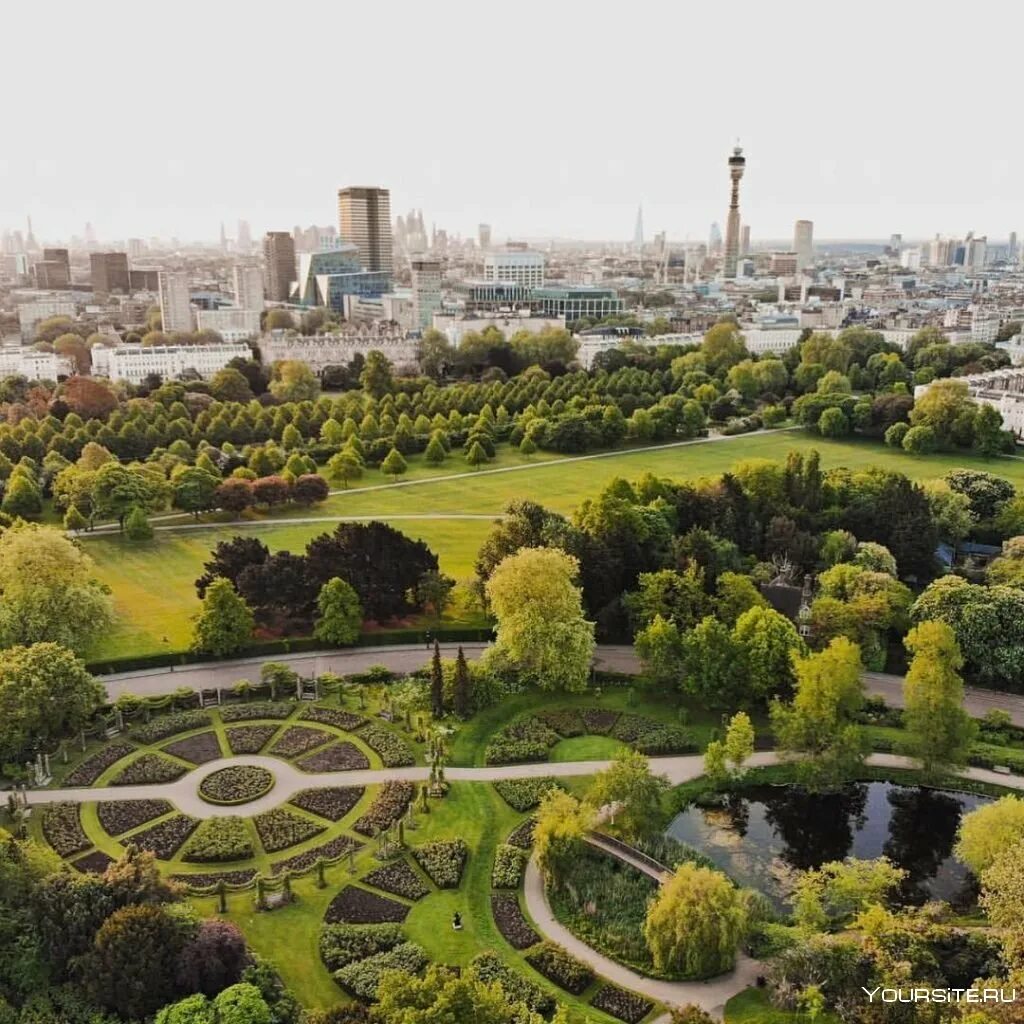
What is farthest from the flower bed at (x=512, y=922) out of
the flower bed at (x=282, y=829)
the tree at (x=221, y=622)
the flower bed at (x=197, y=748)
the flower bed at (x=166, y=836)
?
the tree at (x=221, y=622)

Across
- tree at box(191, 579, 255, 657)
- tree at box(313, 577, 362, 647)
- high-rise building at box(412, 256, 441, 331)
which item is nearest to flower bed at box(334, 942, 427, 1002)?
tree at box(313, 577, 362, 647)

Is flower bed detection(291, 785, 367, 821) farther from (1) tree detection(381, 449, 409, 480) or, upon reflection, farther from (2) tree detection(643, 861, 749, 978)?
(1) tree detection(381, 449, 409, 480)

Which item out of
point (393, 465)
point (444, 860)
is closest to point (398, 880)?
point (444, 860)

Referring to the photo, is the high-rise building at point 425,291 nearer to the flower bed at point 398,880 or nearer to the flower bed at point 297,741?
the flower bed at point 297,741

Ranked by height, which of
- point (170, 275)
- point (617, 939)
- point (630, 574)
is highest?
Result: point (170, 275)

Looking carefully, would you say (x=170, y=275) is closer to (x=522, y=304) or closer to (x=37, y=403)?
(x=522, y=304)

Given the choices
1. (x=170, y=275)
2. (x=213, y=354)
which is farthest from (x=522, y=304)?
(x=213, y=354)

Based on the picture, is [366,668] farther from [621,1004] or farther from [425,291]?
[425,291]
